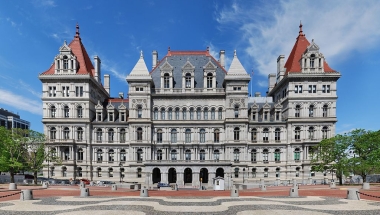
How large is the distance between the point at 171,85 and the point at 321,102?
32816mm

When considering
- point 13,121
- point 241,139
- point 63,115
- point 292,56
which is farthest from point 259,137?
point 13,121

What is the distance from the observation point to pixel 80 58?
179ft

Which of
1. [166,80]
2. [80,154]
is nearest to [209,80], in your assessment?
[166,80]

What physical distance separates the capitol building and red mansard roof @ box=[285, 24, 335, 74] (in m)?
0.42

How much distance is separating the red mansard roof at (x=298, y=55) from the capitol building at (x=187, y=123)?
0.42 metres

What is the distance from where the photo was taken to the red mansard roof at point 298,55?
174 feet

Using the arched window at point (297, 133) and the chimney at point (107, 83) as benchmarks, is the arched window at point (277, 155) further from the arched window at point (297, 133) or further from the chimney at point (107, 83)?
the chimney at point (107, 83)

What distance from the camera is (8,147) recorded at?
43281 mm

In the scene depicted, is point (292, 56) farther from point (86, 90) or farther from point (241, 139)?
point (86, 90)

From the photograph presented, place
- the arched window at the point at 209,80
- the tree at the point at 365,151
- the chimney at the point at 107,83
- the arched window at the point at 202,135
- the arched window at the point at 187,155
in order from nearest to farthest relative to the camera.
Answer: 1. the tree at the point at 365,151
2. the arched window at the point at 187,155
3. the arched window at the point at 202,135
4. the arched window at the point at 209,80
5. the chimney at the point at 107,83

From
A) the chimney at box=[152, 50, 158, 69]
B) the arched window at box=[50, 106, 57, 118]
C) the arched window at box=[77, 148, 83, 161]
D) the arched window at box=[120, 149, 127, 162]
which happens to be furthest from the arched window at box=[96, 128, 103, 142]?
the chimney at box=[152, 50, 158, 69]

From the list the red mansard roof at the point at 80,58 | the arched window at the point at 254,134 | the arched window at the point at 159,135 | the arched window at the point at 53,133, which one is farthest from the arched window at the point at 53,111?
the arched window at the point at 254,134

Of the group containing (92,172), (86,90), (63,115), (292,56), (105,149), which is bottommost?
(92,172)

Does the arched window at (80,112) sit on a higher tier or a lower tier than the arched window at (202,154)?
higher
